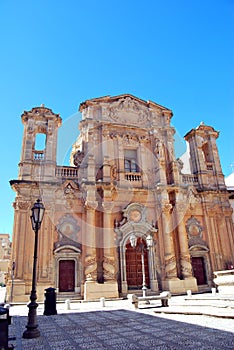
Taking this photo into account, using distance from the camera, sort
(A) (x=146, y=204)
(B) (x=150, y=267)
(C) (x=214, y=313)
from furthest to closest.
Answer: (A) (x=146, y=204), (B) (x=150, y=267), (C) (x=214, y=313)

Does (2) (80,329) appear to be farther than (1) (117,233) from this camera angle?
No

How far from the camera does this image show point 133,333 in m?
6.47

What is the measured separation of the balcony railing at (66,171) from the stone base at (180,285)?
941 centimetres

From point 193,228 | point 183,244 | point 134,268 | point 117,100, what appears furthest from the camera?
point 117,100

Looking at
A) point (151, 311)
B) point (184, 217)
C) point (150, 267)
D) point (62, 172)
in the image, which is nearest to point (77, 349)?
point (151, 311)

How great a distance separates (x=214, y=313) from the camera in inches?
306

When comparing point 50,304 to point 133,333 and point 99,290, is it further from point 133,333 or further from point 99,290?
point 99,290

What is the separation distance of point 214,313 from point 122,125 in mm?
15184

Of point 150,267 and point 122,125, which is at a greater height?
point 122,125

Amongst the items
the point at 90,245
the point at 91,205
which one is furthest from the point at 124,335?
the point at 91,205

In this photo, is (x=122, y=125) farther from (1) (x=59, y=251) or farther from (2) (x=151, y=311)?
(2) (x=151, y=311)

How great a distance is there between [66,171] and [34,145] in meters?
2.95

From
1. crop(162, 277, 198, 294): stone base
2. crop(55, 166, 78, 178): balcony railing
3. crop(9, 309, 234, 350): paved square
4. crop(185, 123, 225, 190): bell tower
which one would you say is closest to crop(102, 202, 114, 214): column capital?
crop(55, 166, 78, 178): balcony railing

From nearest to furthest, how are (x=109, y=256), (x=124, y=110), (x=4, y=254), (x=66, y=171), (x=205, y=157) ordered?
(x=109, y=256)
(x=66, y=171)
(x=124, y=110)
(x=205, y=157)
(x=4, y=254)
